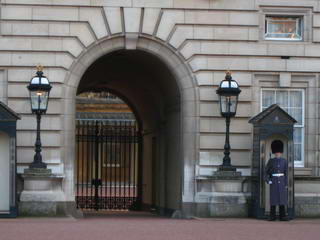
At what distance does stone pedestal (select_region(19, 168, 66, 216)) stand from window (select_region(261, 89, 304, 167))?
487 centimetres

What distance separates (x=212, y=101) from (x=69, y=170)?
3323 millimetres

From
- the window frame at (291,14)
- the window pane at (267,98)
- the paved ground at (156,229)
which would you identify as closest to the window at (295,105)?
the window pane at (267,98)

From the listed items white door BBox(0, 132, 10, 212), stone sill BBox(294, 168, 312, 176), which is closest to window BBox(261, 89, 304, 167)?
stone sill BBox(294, 168, 312, 176)

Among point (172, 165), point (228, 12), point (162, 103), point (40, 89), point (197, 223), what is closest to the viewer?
point (197, 223)

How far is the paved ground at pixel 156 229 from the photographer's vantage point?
16.4m

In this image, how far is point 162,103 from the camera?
25.6m

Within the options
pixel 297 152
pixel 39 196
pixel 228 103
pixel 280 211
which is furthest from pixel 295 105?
pixel 39 196

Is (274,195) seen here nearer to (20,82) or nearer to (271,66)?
(271,66)

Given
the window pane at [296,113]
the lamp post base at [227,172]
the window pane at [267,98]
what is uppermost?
the window pane at [267,98]

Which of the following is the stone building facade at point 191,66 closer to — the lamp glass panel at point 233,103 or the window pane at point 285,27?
the window pane at point 285,27

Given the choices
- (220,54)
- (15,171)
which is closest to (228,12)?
(220,54)

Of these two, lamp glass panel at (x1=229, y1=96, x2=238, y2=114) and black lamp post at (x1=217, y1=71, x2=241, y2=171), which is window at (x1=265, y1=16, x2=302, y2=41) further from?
lamp glass panel at (x1=229, y1=96, x2=238, y2=114)

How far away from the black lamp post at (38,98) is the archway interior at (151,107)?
2.73 meters

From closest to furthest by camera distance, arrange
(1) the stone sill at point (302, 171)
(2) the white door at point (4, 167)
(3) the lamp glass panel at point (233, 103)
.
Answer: (2) the white door at point (4, 167) → (3) the lamp glass panel at point (233, 103) → (1) the stone sill at point (302, 171)
